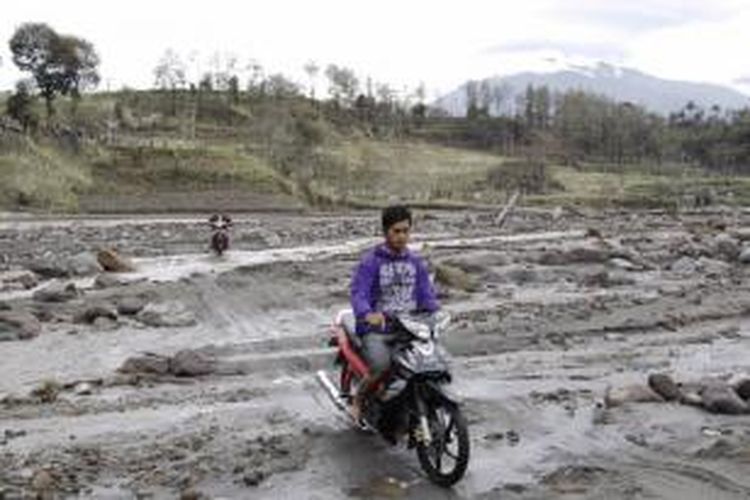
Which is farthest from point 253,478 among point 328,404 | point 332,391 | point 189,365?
point 189,365

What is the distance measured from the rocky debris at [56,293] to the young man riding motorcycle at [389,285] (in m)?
12.2

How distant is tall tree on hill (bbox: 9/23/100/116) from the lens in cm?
7812

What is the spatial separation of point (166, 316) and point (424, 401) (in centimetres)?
1034

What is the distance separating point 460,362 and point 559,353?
167 centimetres

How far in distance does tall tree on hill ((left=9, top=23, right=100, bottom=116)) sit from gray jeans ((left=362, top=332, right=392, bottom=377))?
73.2 metres

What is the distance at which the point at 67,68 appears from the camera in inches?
3142

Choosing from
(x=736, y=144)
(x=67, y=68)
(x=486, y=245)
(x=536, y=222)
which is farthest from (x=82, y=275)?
(x=736, y=144)

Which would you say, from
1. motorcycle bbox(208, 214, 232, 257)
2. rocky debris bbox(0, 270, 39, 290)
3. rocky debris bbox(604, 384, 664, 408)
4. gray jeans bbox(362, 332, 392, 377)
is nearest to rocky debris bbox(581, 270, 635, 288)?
motorcycle bbox(208, 214, 232, 257)

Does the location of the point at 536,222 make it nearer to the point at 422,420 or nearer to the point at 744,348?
the point at 744,348

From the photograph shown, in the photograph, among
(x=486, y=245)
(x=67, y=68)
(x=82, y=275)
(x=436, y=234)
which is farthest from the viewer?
(x=67, y=68)

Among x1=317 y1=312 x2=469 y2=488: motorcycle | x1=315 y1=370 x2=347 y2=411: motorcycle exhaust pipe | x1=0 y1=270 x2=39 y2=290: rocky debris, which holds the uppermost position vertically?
x1=317 y1=312 x2=469 y2=488: motorcycle

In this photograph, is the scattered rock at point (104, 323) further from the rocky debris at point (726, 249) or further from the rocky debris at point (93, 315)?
the rocky debris at point (726, 249)

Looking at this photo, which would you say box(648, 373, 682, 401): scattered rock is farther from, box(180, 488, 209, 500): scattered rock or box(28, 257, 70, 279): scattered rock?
box(28, 257, 70, 279): scattered rock

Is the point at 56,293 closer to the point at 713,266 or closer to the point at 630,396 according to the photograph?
the point at 630,396
